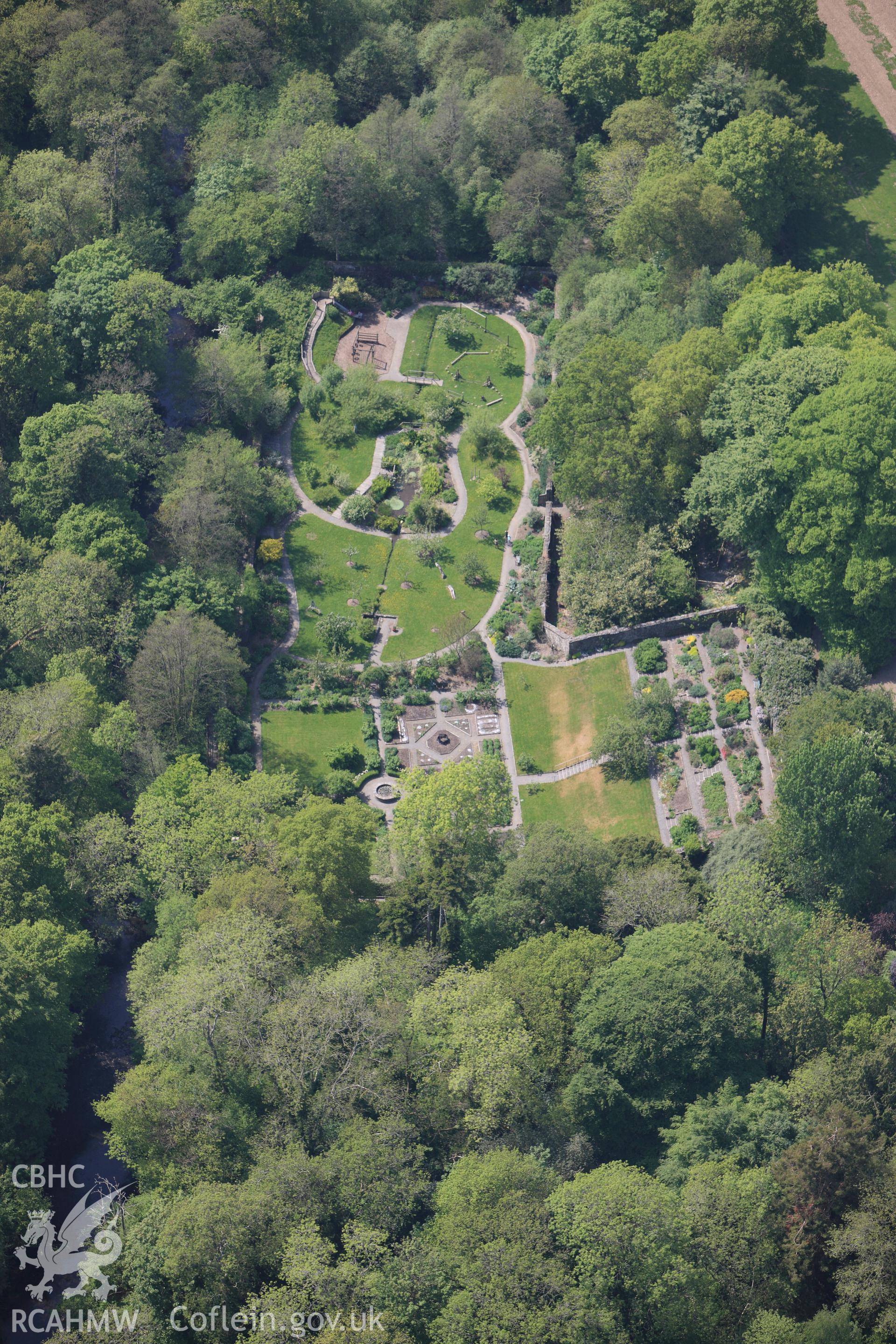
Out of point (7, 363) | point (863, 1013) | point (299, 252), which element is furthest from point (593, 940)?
point (299, 252)

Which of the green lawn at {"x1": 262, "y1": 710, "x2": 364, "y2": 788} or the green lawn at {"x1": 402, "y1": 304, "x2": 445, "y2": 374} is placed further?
the green lawn at {"x1": 402, "y1": 304, "x2": 445, "y2": 374}

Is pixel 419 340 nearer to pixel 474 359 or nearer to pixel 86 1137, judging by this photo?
pixel 474 359

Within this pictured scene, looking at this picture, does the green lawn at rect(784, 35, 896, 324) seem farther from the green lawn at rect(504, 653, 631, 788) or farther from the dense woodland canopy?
the green lawn at rect(504, 653, 631, 788)

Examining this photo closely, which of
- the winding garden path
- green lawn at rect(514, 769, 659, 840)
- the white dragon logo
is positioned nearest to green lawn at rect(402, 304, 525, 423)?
the winding garden path

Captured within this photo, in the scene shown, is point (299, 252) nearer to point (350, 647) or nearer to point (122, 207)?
point (122, 207)

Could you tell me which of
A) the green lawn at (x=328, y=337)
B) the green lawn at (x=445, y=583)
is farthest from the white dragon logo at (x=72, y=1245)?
the green lawn at (x=328, y=337)

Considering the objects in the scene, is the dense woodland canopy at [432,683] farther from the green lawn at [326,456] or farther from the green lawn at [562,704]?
the green lawn at [562,704]

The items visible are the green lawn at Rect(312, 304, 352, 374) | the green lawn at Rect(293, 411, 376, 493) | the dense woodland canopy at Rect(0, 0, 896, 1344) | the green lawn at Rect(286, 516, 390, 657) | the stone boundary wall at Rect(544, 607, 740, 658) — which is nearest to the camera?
the dense woodland canopy at Rect(0, 0, 896, 1344)
